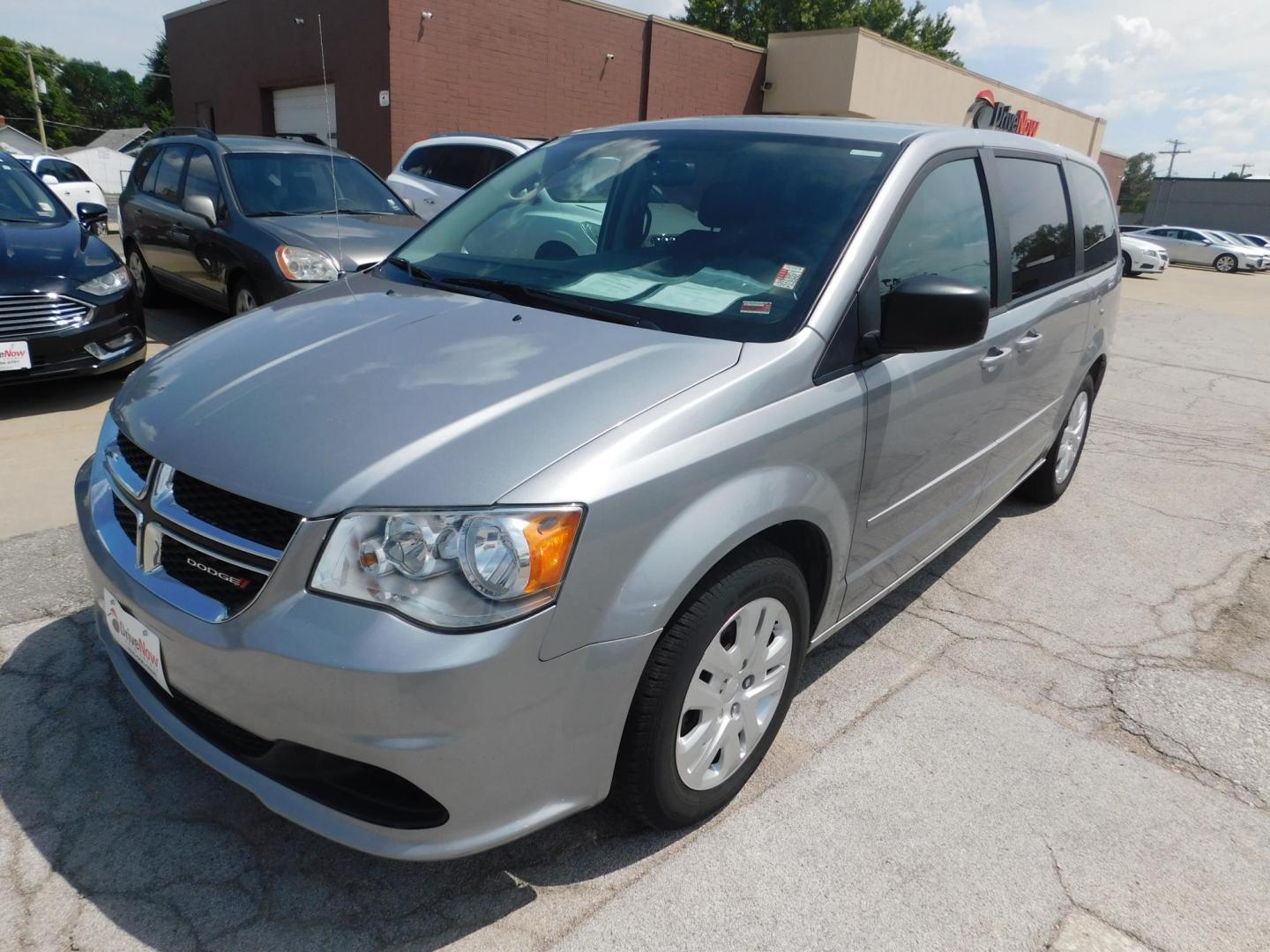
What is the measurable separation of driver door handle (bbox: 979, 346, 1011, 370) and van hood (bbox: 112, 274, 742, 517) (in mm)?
1275

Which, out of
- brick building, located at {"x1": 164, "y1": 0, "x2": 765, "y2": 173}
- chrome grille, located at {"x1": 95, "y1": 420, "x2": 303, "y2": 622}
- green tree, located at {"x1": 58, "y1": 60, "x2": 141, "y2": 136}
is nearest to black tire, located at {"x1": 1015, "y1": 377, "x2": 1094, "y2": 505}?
chrome grille, located at {"x1": 95, "y1": 420, "x2": 303, "y2": 622}

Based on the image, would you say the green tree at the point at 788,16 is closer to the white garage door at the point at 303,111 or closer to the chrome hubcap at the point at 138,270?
the white garage door at the point at 303,111

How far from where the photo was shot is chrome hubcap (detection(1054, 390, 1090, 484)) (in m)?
4.82

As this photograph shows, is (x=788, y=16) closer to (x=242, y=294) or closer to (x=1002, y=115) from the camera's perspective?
(x=1002, y=115)

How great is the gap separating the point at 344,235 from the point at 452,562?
17.7 ft

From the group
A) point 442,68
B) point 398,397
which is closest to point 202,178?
point 398,397

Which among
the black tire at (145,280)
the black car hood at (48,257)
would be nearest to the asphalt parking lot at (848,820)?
the black car hood at (48,257)

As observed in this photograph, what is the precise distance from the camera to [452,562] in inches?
70.8

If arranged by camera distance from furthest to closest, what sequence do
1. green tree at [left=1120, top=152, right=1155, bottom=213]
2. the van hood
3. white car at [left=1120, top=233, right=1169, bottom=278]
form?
green tree at [left=1120, top=152, right=1155, bottom=213], white car at [left=1120, top=233, right=1169, bottom=278], the van hood

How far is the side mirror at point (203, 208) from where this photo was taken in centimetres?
654

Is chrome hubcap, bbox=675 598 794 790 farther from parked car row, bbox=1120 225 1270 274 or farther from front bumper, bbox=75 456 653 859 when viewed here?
parked car row, bbox=1120 225 1270 274

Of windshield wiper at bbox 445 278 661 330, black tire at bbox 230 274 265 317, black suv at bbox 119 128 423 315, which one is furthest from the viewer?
black tire at bbox 230 274 265 317

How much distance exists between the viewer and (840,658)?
3.35 m

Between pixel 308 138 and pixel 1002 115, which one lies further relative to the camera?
pixel 1002 115
